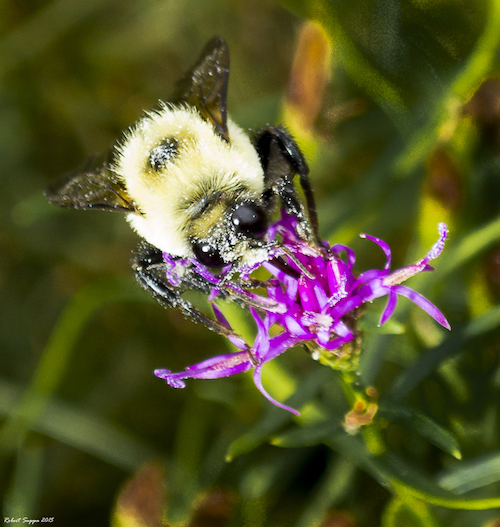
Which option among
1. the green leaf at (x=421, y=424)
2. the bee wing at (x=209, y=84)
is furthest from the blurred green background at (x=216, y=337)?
the bee wing at (x=209, y=84)

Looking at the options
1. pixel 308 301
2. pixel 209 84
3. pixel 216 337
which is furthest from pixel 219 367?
pixel 216 337

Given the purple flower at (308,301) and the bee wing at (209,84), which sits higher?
the bee wing at (209,84)

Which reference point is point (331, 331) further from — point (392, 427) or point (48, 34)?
point (48, 34)

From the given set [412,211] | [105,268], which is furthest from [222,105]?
[105,268]

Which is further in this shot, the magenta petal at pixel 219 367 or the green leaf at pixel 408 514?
the green leaf at pixel 408 514

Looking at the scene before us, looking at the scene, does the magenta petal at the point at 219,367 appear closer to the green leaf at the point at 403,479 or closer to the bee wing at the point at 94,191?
the green leaf at the point at 403,479

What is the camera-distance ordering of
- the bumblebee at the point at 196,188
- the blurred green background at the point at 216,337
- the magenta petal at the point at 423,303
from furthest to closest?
Result: the blurred green background at the point at 216,337 → the bumblebee at the point at 196,188 → the magenta petal at the point at 423,303

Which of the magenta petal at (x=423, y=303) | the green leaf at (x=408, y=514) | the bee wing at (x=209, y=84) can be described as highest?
the bee wing at (x=209, y=84)
